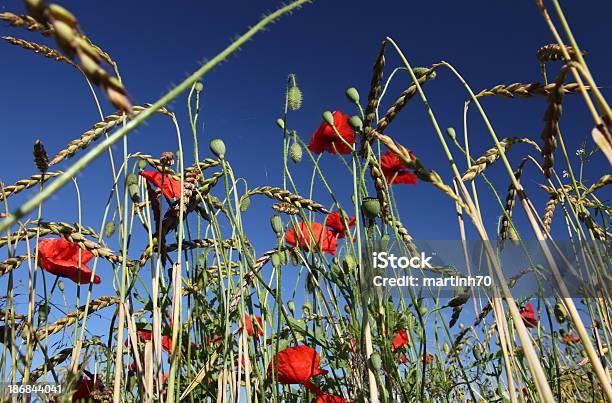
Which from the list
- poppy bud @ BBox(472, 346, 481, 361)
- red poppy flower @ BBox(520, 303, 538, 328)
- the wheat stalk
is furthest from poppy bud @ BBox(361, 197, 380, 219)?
red poppy flower @ BBox(520, 303, 538, 328)

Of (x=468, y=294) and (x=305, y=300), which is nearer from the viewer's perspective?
(x=468, y=294)

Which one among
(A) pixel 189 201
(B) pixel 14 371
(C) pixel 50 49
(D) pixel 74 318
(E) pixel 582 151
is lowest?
(B) pixel 14 371

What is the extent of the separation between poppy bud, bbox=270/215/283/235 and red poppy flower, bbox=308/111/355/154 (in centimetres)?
49

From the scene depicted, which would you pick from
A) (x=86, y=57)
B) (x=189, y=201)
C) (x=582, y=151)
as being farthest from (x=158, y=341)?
(x=582, y=151)

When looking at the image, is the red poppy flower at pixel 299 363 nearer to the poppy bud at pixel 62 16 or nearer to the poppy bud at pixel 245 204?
the poppy bud at pixel 245 204

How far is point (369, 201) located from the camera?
115 cm

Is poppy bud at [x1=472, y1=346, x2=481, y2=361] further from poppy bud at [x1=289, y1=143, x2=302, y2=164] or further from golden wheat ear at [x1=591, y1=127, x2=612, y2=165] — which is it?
golden wheat ear at [x1=591, y1=127, x2=612, y2=165]

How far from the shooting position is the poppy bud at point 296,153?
167 centimetres

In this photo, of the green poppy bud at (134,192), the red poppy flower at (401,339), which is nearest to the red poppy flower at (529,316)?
the red poppy flower at (401,339)

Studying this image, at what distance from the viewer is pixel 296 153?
1.68m

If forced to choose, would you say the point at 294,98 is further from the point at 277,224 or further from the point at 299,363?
the point at 299,363

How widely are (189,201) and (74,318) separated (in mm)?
450

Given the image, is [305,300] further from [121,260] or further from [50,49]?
[50,49]

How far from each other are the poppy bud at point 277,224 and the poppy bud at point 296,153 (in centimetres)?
24
